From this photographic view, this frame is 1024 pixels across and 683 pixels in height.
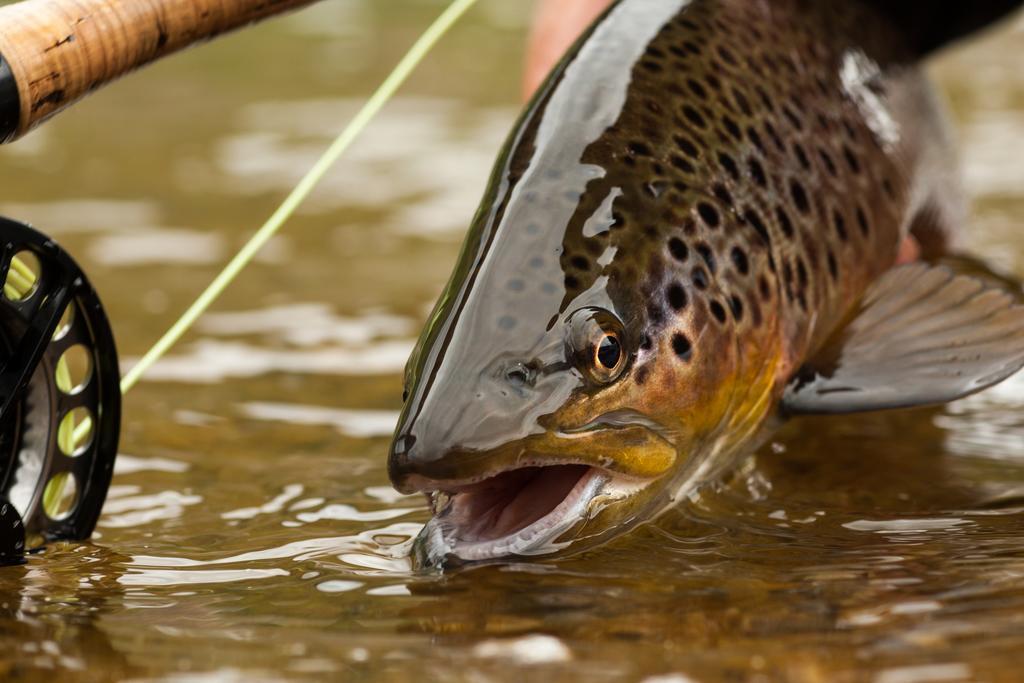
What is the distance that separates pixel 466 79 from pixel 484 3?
362 centimetres

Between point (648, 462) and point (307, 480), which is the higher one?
point (648, 462)

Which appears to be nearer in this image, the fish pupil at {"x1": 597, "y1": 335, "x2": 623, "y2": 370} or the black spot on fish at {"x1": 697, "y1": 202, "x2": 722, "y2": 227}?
the fish pupil at {"x1": 597, "y1": 335, "x2": 623, "y2": 370}

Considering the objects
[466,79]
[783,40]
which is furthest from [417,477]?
[466,79]

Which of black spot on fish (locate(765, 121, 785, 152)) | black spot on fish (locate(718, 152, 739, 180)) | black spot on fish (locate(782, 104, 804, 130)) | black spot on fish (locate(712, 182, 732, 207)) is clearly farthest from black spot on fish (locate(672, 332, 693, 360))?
black spot on fish (locate(782, 104, 804, 130))

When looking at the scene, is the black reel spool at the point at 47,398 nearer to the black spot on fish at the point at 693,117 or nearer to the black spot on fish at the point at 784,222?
the black spot on fish at the point at 693,117

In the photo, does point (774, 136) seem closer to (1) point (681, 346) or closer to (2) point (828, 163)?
(2) point (828, 163)

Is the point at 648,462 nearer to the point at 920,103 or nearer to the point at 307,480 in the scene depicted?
the point at 307,480

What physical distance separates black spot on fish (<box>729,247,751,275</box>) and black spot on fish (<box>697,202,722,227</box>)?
70 mm

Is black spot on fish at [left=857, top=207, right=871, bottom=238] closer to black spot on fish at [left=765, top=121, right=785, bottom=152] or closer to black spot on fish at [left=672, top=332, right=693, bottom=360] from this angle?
black spot on fish at [left=765, top=121, right=785, bottom=152]

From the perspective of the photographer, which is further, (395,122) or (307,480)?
(395,122)

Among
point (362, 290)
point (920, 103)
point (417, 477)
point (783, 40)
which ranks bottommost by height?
point (362, 290)

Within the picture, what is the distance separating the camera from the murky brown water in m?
2.26

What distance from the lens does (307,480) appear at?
3439 mm

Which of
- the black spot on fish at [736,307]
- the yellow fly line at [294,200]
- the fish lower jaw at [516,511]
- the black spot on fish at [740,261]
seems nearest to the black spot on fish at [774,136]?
the black spot on fish at [740,261]
